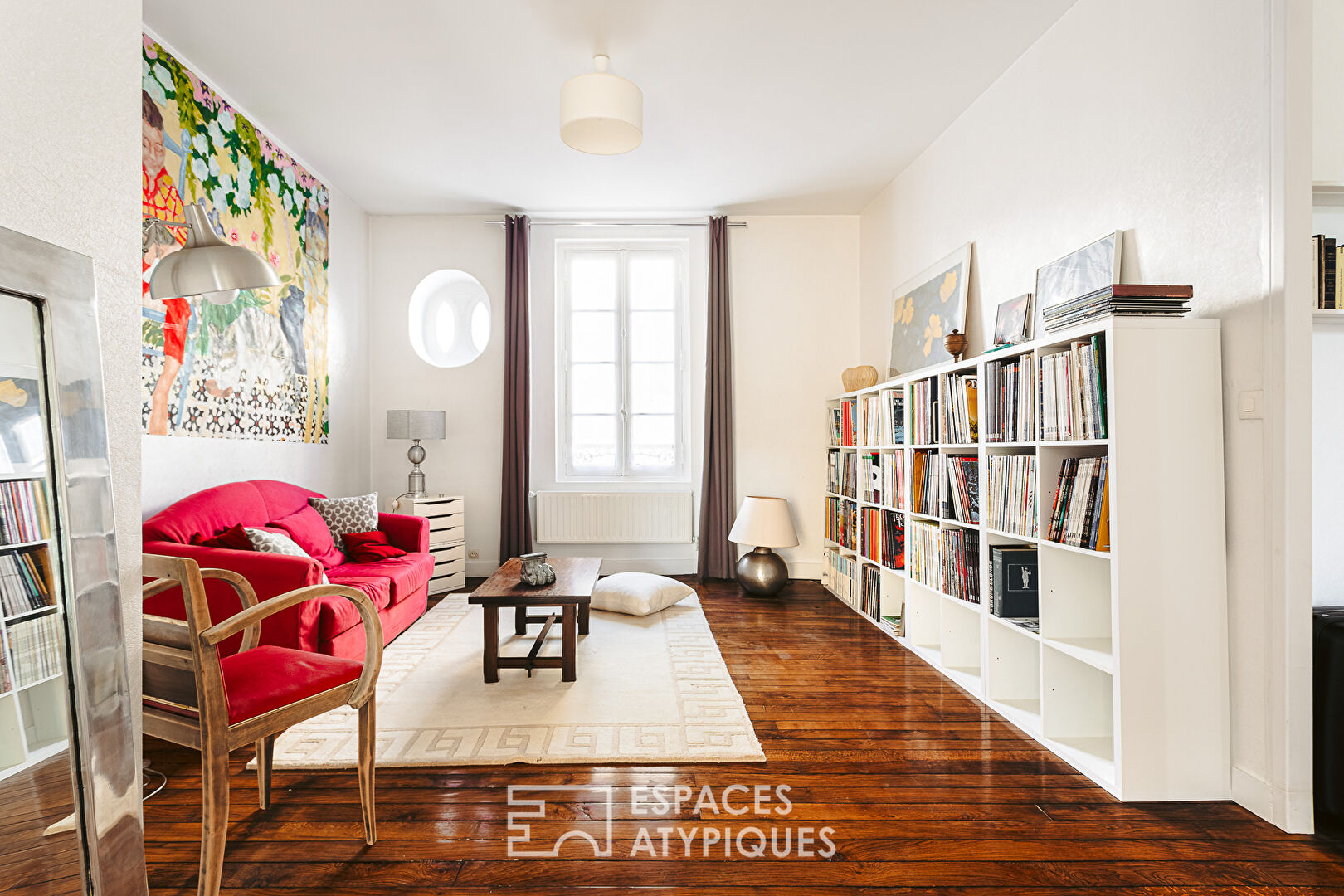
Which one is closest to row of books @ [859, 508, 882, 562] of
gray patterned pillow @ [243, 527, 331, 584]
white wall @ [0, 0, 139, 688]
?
gray patterned pillow @ [243, 527, 331, 584]

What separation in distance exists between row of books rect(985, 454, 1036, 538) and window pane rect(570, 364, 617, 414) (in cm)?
343

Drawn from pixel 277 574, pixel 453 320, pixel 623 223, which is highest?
pixel 623 223

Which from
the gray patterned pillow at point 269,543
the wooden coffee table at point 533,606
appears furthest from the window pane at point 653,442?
the gray patterned pillow at point 269,543

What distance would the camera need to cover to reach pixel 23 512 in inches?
43.1

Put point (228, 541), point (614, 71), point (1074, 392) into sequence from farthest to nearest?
1. point (614, 71)
2. point (228, 541)
3. point (1074, 392)

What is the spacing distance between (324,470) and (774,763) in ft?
12.8

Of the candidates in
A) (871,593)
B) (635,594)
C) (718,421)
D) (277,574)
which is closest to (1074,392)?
(871,593)

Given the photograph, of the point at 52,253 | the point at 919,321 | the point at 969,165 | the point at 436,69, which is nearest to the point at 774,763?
the point at 52,253

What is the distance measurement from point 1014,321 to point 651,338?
3.07m

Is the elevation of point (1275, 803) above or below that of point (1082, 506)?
below

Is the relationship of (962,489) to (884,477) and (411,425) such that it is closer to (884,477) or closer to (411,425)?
(884,477)

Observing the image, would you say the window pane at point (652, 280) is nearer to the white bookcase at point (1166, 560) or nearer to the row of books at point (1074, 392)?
the row of books at point (1074, 392)

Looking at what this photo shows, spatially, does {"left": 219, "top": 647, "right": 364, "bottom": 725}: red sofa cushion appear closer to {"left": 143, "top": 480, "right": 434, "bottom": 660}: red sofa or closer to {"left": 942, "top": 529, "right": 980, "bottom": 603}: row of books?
{"left": 143, "top": 480, "right": 434, "bottom": 660}: red sofa

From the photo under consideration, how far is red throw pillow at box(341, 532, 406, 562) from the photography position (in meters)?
3.88
